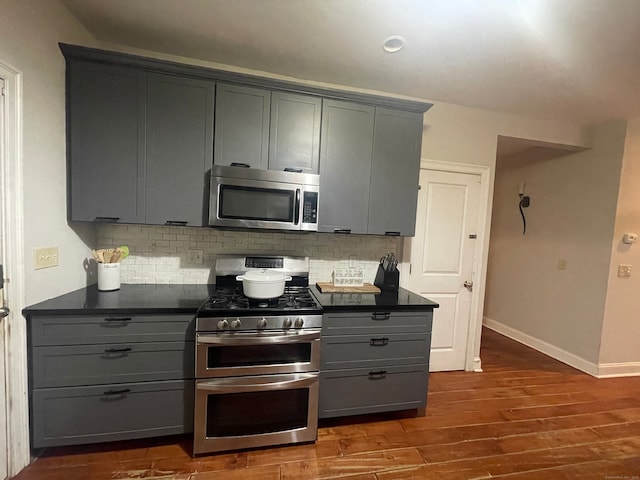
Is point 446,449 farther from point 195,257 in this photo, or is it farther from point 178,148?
point 178,148

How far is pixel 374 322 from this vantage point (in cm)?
198

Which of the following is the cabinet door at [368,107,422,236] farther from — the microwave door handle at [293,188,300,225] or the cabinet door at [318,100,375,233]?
the microwave door handle at [293,188,300,225]

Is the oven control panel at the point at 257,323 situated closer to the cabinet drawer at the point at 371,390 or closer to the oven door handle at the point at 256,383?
the oven door handle at the point at 256,383

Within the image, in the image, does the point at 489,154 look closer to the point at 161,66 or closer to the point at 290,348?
the point at 290,348

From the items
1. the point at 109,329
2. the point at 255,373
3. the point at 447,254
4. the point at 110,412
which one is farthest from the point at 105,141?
the point at 447,254

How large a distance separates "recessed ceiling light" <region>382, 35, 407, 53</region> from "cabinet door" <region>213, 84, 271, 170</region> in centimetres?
85

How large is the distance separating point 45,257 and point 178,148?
1.01 m

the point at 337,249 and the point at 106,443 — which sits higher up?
the point at 337,249

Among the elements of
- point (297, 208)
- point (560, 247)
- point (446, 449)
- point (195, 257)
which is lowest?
point (446, 449)

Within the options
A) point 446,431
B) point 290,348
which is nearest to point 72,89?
point 290,348

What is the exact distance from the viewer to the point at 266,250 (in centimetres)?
242

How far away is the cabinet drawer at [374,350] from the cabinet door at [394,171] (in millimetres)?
816

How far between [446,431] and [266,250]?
1913mm

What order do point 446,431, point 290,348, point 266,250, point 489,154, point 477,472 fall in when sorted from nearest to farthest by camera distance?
point 477,472
point 290,348
point 446,431
point 266,250
point 489,154
